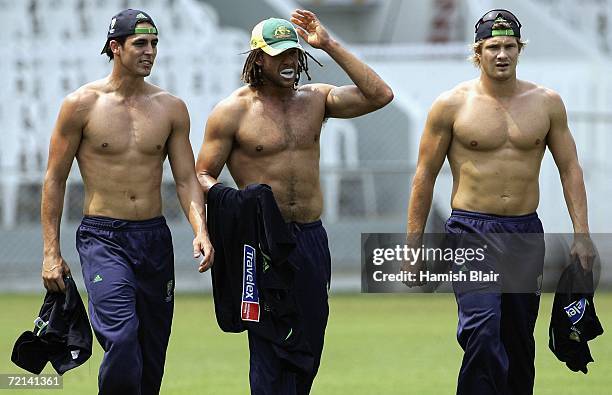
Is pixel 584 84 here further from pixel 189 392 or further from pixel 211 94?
pixel 189 392

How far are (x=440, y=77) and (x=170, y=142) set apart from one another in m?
12.2

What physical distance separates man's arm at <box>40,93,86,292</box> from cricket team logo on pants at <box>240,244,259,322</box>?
1.05 m

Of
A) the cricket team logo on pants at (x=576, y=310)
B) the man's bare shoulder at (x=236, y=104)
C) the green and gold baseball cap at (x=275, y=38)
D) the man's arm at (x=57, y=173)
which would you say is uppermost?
the green and gold baseball cap at (x=275, y=38)

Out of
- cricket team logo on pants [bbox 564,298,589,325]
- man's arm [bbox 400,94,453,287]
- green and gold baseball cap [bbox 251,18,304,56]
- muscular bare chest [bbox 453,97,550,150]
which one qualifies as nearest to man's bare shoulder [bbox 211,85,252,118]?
green and gold baseball cap [bbox 251,18,304,56]

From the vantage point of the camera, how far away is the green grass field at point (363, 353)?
39.2 feet

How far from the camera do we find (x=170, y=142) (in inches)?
383

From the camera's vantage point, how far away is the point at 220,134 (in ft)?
31.5

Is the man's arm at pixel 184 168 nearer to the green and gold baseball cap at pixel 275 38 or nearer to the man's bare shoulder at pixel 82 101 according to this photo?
the man's bare shoulder at pixel 82 101

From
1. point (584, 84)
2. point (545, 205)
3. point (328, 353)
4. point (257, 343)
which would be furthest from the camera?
point (584, 84)

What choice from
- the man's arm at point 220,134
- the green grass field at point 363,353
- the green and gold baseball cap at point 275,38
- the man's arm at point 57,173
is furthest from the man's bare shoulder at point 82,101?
the green grass field at point 363,353

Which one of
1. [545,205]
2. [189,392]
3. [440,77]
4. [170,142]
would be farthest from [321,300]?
[440,77]

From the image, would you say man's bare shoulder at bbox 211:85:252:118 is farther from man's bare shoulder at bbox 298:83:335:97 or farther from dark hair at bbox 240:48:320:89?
man's bare shoulder at bbox 298:83:335:97

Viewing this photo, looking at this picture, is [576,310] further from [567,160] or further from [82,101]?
[82,101]

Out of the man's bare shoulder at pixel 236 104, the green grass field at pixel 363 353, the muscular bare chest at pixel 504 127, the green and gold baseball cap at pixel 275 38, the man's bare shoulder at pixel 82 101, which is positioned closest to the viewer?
the green and gold baseball cap at pixel 275 38
